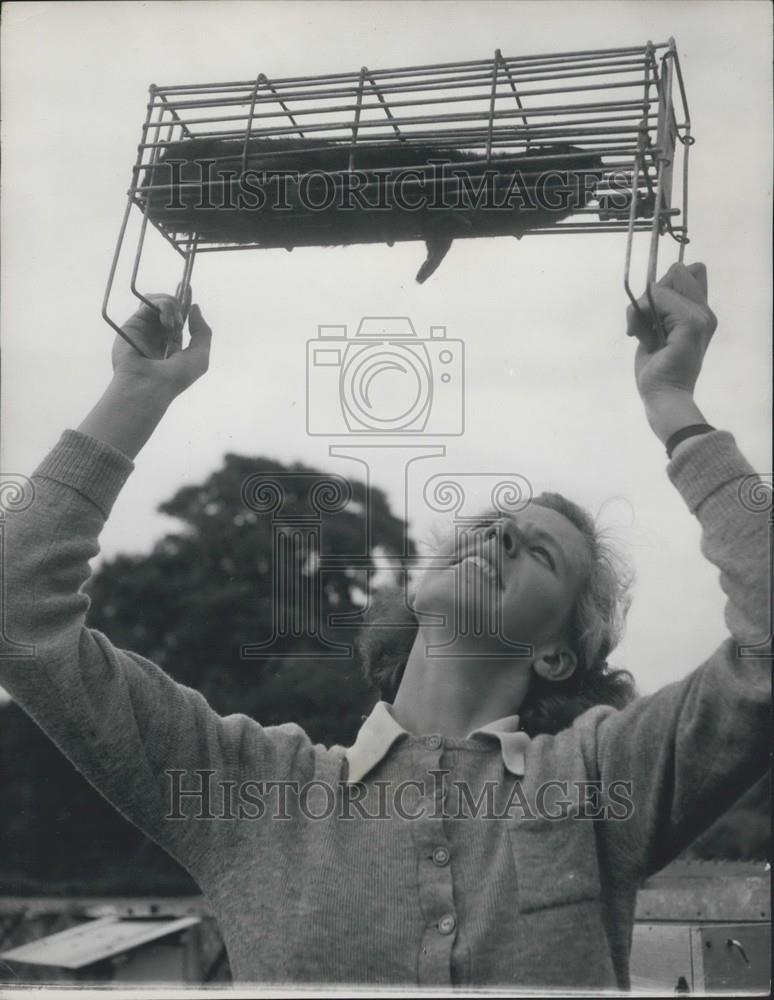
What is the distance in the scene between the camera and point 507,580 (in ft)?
3.63

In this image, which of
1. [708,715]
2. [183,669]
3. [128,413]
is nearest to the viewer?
[708,715]

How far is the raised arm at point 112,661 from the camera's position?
98 cm

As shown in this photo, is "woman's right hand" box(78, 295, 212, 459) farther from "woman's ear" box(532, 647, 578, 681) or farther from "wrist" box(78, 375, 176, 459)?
"woman's ear" box(532, 647, 578, 681)

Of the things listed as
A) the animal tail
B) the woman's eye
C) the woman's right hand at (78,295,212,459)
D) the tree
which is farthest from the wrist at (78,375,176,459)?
the tree

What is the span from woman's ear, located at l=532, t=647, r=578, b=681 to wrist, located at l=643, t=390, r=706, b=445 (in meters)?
0.28

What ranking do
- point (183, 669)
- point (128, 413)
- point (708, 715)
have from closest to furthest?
point (708, 715) → point (128, 413) → point (183, 669)

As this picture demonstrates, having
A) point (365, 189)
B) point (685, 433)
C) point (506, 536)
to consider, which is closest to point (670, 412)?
point (685, 433)

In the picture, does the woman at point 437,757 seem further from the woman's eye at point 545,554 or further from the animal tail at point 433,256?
the animal tail at point 433,256

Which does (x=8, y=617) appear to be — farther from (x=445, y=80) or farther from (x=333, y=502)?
(x=445, y=80)

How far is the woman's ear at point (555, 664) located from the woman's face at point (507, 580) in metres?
0.02

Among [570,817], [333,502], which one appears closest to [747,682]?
[570,817]

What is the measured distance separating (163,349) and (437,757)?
48cm

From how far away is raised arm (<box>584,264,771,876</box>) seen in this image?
2.94 feet

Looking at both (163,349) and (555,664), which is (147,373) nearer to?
(163,349)
